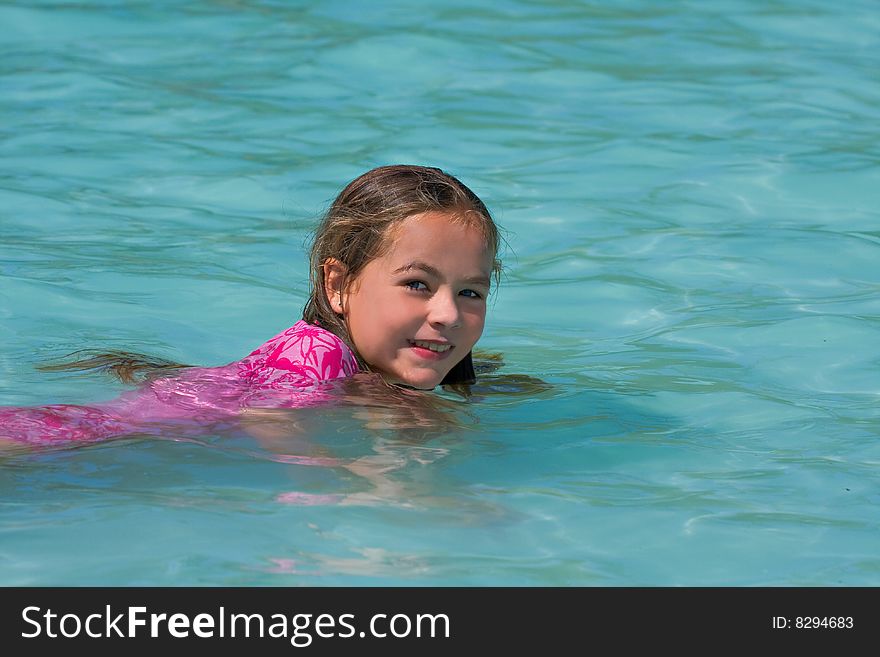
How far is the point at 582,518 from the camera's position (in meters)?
3.30

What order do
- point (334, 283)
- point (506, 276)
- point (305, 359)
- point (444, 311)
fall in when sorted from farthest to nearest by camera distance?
1. point (506, 276)
2. point (334, 283)
3. point (305, 359)
4. point (444, 311)

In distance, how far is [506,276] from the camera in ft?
19.4

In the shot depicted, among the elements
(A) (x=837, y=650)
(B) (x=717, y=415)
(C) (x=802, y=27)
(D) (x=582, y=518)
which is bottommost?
(A) (x=837, y=650)

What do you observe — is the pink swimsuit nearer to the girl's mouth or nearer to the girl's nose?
the girl's mouth

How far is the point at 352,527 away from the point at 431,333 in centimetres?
89

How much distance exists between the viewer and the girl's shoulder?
12.9 ft

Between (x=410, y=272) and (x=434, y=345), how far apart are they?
0.23 metres

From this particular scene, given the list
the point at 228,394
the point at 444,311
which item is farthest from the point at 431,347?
the point at 228,394

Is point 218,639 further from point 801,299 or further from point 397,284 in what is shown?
point 801,299

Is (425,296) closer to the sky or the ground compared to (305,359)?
closer to the sky

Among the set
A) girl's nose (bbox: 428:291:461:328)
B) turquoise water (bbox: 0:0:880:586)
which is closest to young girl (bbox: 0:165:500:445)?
girl's nose (bbox: 428:291:461:328)

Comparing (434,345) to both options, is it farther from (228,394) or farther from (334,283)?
(228,394)

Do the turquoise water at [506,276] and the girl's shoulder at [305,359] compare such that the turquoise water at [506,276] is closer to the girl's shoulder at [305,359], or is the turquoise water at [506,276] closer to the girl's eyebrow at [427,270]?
the girl's shoulder at [305,359]

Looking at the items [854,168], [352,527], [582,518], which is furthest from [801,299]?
[352,527]
